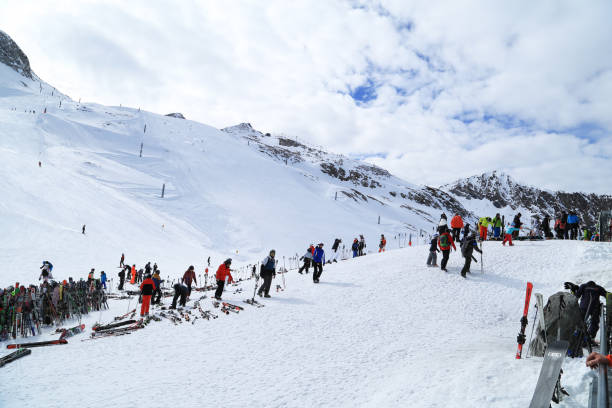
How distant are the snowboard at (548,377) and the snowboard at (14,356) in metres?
11.9

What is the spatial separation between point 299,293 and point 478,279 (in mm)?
8346

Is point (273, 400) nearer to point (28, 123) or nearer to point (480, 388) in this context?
point (480, 388)

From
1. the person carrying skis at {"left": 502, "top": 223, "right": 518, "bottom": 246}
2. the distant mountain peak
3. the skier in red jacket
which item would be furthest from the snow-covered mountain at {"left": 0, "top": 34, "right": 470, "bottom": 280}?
the person carrying skis at {"left": 502, "top": 223, "right": 518, "bottom": 246}

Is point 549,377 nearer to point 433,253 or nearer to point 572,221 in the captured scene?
point 433,253

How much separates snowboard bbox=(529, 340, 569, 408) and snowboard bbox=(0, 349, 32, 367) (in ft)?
39.0

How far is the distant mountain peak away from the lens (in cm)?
10675

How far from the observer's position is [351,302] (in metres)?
12.7

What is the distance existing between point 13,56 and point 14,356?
151 m

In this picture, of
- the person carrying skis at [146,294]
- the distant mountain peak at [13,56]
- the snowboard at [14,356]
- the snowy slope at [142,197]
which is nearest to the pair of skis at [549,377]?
the snowboard at [14,356]

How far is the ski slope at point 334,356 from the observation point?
6.29 meters

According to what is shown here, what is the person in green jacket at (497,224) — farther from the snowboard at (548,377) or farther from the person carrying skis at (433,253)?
the snowboard at (548,377)

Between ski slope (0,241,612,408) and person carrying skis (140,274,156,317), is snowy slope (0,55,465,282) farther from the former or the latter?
ski slope (0,241,612,408)

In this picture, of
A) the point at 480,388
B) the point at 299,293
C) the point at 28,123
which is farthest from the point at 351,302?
the point at 28,123

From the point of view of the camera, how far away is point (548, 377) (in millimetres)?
4434
